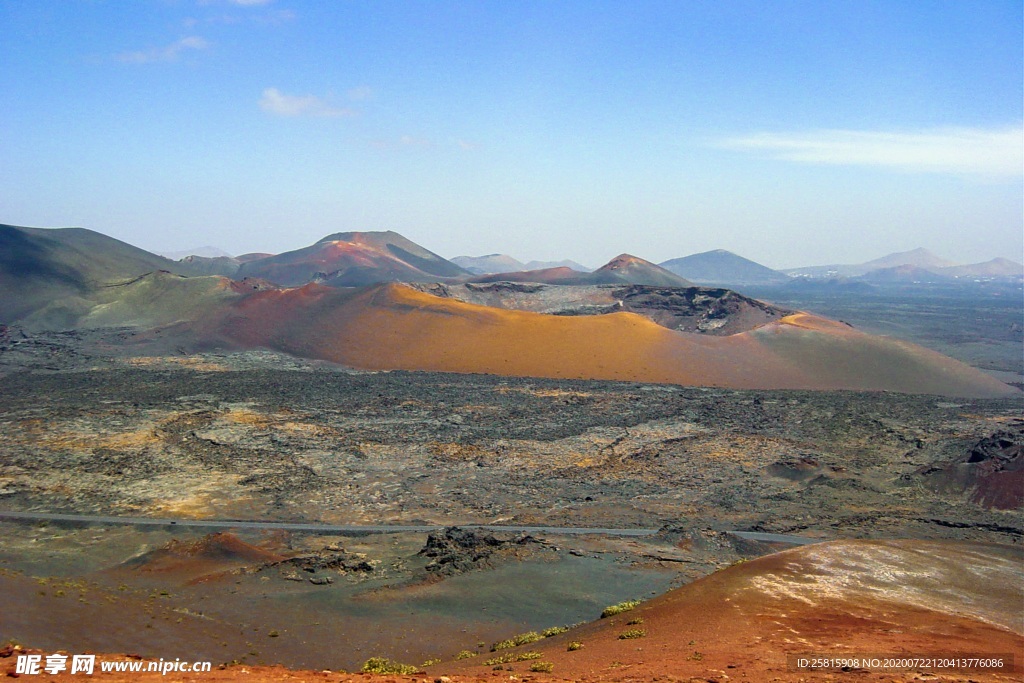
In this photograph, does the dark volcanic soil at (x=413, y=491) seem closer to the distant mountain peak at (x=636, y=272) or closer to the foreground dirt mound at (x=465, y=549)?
the foreground dirt mound at (x=465, y=549)

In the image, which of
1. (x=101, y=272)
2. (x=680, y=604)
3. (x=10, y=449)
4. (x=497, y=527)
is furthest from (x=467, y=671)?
(x=101, y=272)

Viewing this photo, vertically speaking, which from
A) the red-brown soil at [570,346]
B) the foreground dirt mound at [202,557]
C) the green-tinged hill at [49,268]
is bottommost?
the foreground dirt mound at [202,557]

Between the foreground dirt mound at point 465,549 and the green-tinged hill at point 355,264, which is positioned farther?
the green-tinged hill at point 355,264

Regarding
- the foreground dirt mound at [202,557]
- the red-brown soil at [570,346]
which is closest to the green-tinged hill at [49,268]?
the red-brown soil at [570,346]

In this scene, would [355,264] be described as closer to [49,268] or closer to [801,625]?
[49,268]

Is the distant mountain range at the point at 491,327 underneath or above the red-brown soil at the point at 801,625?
above

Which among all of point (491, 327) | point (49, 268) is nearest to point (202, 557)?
point (491, 327)

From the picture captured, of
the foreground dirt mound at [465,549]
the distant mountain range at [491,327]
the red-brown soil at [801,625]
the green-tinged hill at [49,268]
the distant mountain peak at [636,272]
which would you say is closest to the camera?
the red-brown soil at [801,625]

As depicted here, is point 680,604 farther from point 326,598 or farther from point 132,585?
point 132,585

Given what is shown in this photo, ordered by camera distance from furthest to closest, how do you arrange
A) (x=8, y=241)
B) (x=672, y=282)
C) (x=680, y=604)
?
(x=672, y=282) < (x=8, y=241) < (x=680, y=604)
